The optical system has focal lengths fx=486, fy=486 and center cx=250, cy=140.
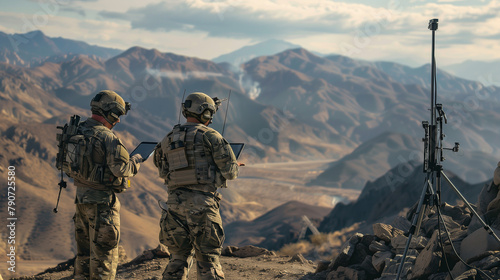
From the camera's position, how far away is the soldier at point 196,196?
5.28 meters

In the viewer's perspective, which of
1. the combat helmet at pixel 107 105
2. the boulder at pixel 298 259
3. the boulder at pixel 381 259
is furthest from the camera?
the boulder at pixel 298 259

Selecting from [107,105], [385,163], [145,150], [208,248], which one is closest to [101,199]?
[145,150]

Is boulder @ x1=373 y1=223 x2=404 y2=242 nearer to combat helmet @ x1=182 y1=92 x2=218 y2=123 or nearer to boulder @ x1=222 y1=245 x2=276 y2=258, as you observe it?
boulder @ x1=222 y1=245 x2=276 y2=258

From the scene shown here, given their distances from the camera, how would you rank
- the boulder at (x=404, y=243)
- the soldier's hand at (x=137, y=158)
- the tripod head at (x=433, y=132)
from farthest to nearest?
the boulder at (x=404, y=243), the soldier's hand at (x=137, y=158), the tripod head at (x=433, y=132)

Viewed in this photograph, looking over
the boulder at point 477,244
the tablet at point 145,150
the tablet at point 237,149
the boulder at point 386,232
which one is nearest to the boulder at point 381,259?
the boulder at point 386,232

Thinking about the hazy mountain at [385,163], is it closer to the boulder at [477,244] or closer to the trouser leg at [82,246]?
the boulder at [477,244]

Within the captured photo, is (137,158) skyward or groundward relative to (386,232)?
skyward

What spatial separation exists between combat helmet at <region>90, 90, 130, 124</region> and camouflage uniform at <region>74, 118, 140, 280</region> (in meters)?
0.18

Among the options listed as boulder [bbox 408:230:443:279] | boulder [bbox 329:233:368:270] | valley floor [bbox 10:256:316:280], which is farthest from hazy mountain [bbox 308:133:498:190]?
boulder [bbox 408:230:443:279]

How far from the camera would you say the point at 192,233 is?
5.30 meters

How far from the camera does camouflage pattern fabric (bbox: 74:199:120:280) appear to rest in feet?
19.2

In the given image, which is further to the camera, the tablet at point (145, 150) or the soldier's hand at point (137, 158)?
the tablet at point (145, 150)

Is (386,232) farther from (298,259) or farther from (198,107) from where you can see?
(198,107)

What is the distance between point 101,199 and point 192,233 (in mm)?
1334
